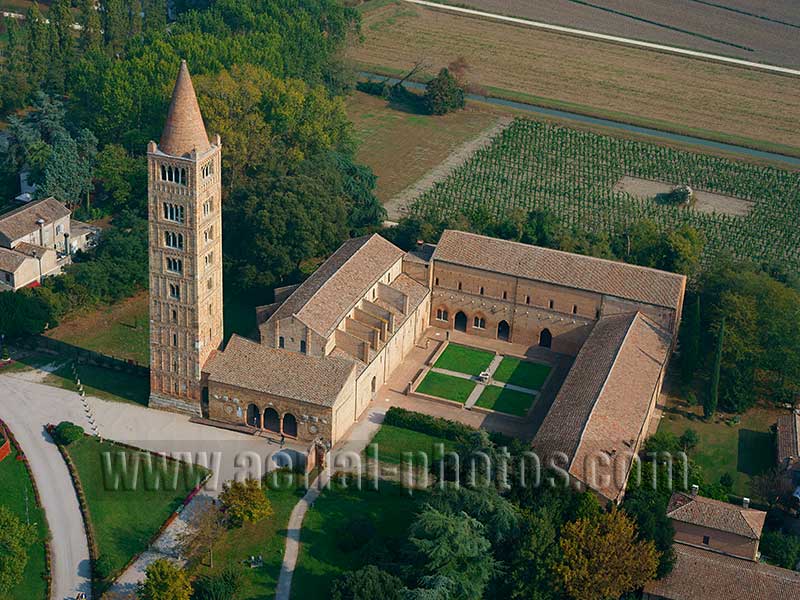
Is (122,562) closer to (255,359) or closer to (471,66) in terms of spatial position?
(255,359)

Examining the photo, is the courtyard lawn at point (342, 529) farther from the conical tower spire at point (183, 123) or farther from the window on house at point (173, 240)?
the conical tower spire at point (183, 123)

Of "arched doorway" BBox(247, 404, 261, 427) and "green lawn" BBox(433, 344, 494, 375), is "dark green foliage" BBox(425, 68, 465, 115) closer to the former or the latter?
"green lawn" BBox(433, 344, 494, 375)

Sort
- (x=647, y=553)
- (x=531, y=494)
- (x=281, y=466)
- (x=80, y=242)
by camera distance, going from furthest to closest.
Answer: (x=80, y=242) → (x=281, y=466) → (x=531, y=494) → (x=647, y=553)

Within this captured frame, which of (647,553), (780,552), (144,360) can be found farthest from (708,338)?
(144,360)

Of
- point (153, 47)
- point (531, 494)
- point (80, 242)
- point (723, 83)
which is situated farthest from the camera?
point (723, 83)

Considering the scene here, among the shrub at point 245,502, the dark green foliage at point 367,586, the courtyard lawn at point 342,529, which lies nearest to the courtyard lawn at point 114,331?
the shrub at point 245,502

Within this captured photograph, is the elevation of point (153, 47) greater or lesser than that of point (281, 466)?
greater
